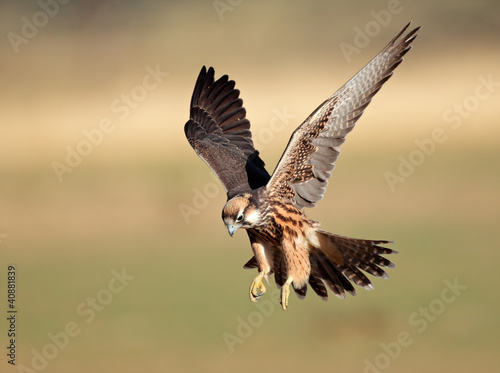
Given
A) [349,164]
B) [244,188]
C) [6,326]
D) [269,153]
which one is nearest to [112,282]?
[6,326]

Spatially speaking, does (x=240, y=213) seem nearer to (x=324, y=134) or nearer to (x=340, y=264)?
(x=324, y=134)

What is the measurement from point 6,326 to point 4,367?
2972 millimetres

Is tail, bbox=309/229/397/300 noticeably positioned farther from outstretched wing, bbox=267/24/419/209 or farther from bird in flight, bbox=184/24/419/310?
outstretched wing, bbox=267/24/419/209

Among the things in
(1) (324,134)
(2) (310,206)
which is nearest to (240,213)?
(2) (310,206)

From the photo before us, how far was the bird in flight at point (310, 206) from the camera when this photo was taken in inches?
355

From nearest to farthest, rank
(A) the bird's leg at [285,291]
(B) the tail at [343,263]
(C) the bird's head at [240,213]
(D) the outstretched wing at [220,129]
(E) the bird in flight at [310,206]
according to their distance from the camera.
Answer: (C) the bird's head at [240,213] < (E) the bird in flight at [310,206] < (A) the bird's leg at [285,291] < (B) the tail at [343,263] < (D) the outstretched wing at [220,129]

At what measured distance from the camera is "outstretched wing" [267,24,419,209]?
905 cm

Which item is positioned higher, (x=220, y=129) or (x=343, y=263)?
(x=220, y=129)

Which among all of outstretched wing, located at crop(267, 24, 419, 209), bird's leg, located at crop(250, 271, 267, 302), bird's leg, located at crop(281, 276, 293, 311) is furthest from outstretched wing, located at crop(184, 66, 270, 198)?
bird's leg, located at crop(281, 276, 293, 311)

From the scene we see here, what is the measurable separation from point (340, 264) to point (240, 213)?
151cm

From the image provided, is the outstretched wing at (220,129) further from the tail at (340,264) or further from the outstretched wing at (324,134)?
the tail at (340,264)

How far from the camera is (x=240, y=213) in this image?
8.58m

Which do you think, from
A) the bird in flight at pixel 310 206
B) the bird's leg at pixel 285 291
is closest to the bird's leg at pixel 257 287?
the bird in flight at pixel 310 206

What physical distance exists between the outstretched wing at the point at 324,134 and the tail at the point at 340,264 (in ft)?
1.67
